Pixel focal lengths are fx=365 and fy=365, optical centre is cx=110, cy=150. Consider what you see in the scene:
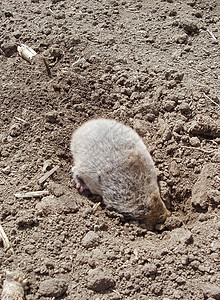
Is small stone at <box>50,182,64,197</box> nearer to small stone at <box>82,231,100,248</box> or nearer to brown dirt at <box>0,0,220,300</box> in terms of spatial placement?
brown dirt at <box>0,0,220,300</box>

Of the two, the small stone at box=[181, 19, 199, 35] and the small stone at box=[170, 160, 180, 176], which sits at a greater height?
the small stone at box=[181, 19, 199, 35]

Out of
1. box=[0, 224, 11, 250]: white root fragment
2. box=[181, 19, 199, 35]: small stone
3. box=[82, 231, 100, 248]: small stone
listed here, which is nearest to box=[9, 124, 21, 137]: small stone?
box=[0, 224, 11, 250]: white root fragment

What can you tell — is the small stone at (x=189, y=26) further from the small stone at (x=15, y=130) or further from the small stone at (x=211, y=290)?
the small stone at (x=211, y=290)

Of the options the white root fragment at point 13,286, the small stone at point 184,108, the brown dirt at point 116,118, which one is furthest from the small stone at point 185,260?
the small stone at point 184,108

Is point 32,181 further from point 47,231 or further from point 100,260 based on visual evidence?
point 100,260

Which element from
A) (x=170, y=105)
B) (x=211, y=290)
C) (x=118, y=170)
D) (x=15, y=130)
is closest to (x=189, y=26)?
(x=170, y=105)

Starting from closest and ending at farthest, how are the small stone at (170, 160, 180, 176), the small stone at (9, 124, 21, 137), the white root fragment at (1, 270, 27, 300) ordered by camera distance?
the white root fragment at (1, 270, 27, 300)
the small stone at (170, 160, 180, 176)
the small stone at (9, 124, 21, 137)

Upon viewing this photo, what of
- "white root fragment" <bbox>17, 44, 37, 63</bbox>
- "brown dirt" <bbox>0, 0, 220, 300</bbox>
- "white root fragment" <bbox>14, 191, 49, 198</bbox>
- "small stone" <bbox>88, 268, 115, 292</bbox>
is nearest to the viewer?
"small stone" <bbox>88, 268, 115, 292</bbox>

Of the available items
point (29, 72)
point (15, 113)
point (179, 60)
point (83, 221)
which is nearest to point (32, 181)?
point (83, 221)
